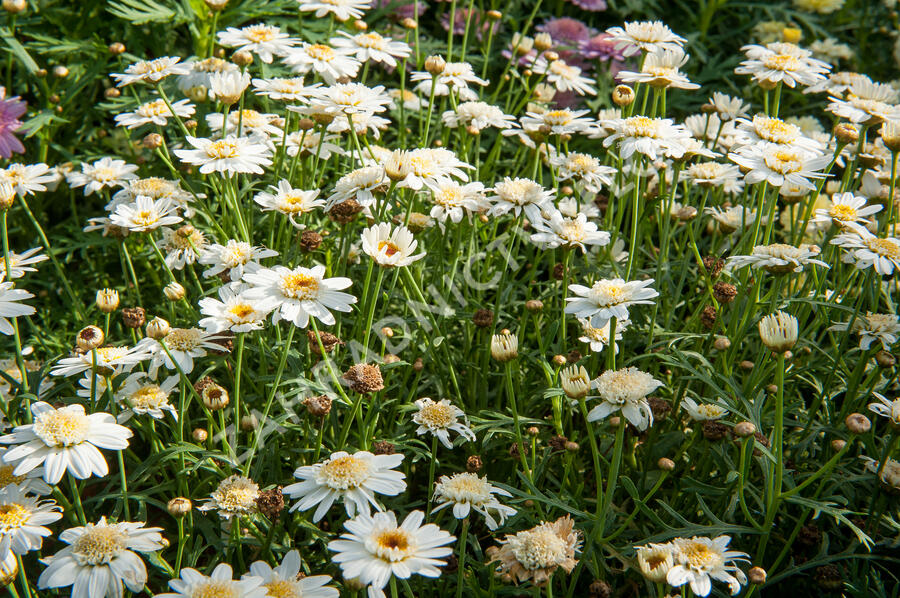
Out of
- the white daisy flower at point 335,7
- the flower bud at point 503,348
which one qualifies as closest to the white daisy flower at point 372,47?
the white daisy flower at point 335,7

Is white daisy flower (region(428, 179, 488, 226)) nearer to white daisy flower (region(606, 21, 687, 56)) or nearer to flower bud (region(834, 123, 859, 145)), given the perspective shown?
white daisy flower (region(606, 21, 687, 56))

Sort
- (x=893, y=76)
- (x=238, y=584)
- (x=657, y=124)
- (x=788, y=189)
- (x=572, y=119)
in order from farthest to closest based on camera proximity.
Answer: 1. (x=893, y=76)
2. (x=572, y=119)
3. (x=788, y=189)
4. (x=657, y=124)
5. (x=238, y=584)

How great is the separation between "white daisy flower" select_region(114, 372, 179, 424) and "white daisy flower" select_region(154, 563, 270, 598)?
469 millimetres

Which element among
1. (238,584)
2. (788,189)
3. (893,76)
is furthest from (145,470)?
(893,76)

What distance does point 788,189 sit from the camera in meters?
2.33

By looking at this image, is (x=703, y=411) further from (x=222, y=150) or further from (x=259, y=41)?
(x=259, y=41)

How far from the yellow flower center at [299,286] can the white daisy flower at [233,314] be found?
0.07 m

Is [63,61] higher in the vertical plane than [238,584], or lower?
higher

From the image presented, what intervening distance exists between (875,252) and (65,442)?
1969mm

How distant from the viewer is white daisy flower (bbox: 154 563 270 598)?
1354 mm

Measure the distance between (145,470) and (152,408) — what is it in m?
0.15

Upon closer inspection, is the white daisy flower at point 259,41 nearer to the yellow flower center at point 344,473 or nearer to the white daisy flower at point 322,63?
the white daisy flower at point 322,63

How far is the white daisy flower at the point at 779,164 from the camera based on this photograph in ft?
6.34

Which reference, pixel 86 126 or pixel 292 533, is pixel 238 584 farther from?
pixel 86 126
